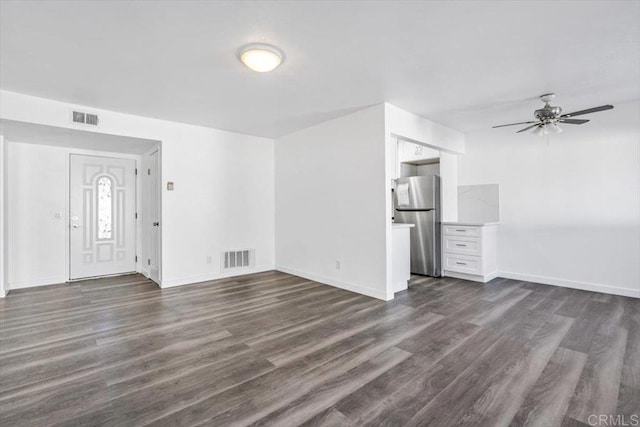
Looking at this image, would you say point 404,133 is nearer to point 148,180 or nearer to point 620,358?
point 620,358

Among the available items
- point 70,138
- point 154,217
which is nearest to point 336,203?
point 154,217

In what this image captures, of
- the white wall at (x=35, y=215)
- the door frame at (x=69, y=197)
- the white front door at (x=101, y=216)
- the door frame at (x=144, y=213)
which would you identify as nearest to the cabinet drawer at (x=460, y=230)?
the door frame at (x=144, y=213)

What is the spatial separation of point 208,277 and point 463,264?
4.28 metres

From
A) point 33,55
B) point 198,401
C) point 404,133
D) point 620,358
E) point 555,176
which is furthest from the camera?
point 555,176

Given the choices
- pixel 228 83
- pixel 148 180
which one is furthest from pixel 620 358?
pixel 148 180

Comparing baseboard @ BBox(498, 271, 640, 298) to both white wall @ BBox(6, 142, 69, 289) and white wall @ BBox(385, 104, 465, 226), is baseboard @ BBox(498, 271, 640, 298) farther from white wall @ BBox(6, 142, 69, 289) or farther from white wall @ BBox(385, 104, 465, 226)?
white wall @ BBox(6, 142, 69, 289)

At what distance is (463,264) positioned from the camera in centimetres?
496

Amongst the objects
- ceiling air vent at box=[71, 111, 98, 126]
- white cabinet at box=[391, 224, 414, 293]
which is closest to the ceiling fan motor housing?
white cabinet at box=[391, 224, 414, 293]

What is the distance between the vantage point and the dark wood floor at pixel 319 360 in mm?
1745

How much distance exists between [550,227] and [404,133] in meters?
2.76

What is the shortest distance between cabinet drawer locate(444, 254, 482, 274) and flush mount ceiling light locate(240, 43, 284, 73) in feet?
13.6

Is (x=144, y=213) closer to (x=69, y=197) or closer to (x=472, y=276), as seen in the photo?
(x=69, y=197)

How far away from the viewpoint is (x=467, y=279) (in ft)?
16.2

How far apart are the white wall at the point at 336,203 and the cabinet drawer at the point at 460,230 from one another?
6.27ft
